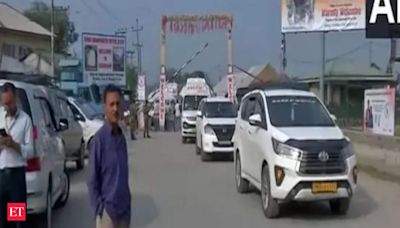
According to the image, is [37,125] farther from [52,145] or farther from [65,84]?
[65,84]

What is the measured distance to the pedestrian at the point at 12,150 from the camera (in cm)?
884

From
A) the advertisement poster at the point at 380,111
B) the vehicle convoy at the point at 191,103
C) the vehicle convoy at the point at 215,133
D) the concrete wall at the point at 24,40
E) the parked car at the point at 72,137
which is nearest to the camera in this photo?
the parked car at the point at 72,137

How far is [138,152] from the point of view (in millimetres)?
27906

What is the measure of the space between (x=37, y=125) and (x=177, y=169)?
35.2 ft

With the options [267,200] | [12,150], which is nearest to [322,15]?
[267,200]

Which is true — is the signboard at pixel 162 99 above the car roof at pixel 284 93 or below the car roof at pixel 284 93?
below

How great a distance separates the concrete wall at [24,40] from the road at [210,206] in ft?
118

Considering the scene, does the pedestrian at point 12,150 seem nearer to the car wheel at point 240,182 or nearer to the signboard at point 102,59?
the car wheel at point 240,182

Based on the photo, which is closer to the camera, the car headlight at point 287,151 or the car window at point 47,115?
the car window at point 47,115

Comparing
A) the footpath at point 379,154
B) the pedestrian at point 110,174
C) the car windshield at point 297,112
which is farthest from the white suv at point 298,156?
the pedestrian at point 110,174

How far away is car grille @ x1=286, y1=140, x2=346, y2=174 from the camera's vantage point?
12.3 m

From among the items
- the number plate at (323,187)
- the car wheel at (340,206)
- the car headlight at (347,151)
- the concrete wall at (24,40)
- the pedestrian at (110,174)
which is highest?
the concrete wall at (24,40)

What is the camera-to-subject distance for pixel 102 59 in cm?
4575

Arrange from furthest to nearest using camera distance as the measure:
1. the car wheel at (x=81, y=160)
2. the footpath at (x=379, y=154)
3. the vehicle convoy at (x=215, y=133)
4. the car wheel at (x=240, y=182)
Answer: the vehicle convoy at (x=215, y=133), the car wheel at (x=81, y=160), the footpath at (x=379, y=154), the car wheel at (x=240, y=182)
